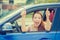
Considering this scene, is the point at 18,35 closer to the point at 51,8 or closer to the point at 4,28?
the point at 4,28

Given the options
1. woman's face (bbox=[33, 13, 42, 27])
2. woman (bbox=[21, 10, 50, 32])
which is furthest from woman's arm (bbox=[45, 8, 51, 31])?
woman's face (bbox=[33, 13, 42, 27])

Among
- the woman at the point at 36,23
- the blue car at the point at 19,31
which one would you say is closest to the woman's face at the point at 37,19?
the woman at the point at 36,23

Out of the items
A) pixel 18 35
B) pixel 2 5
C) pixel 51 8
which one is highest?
pixel 51 8

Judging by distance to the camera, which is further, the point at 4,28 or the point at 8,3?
the point at 8,3

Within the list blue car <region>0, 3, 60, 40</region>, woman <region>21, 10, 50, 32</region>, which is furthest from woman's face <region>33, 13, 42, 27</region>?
blue car <region>0, 3, 60, 40</region>

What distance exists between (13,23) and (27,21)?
0.31 m

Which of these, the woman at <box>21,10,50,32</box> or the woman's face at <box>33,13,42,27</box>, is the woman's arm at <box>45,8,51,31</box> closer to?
the woman at <box>21,10,50,32</box>

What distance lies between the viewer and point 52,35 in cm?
453

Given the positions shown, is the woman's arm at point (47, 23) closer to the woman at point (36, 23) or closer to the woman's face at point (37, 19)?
the woman at point (36, 23)

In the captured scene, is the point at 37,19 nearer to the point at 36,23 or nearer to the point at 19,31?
the point at 36,23

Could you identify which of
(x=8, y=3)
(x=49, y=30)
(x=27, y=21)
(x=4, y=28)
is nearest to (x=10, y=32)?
(x=4, y=28)

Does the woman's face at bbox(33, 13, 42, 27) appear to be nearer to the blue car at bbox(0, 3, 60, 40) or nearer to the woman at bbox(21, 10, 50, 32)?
the woman at bbox(21, 10, 50, 32)

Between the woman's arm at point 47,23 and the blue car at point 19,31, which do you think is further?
the woman's arm at point 47,23

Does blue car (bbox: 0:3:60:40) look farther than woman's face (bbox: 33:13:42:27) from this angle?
No
